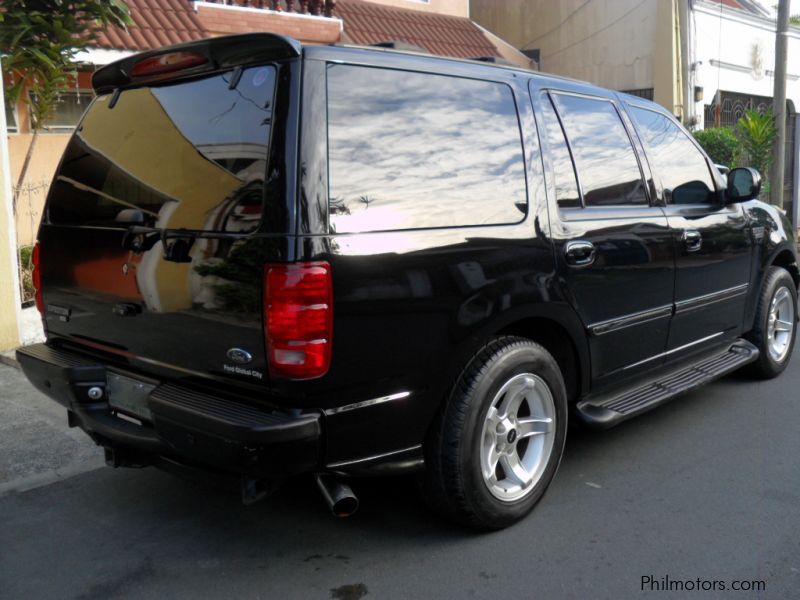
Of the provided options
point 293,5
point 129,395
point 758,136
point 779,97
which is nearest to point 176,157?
point 129,395

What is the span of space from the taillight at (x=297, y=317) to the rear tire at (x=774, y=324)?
3.87 metres

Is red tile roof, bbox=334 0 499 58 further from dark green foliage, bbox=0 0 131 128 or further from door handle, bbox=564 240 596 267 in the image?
door handle, bbox=564 240 596 267

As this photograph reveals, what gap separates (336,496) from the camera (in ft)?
9.91

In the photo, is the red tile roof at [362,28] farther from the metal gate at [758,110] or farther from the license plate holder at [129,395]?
the license plate holder at [129,395]

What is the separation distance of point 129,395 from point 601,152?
2.59 m

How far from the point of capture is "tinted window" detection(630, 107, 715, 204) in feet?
15.1

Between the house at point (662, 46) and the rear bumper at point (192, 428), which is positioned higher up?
the house at point (662, 46)

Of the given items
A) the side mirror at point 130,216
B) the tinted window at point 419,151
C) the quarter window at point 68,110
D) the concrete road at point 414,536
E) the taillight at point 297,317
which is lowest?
the concrete road at point 414,536

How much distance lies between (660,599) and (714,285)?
2416 mm

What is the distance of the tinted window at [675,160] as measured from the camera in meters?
4.61

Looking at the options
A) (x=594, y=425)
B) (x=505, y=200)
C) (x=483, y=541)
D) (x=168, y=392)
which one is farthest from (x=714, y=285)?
(x=168, y=392)

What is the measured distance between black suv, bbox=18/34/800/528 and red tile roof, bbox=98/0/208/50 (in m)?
5.82

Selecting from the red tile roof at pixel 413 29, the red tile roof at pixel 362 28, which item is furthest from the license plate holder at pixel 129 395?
the red tile roof at pixel 413 29

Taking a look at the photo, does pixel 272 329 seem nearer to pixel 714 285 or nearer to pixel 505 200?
pixel 505 200
